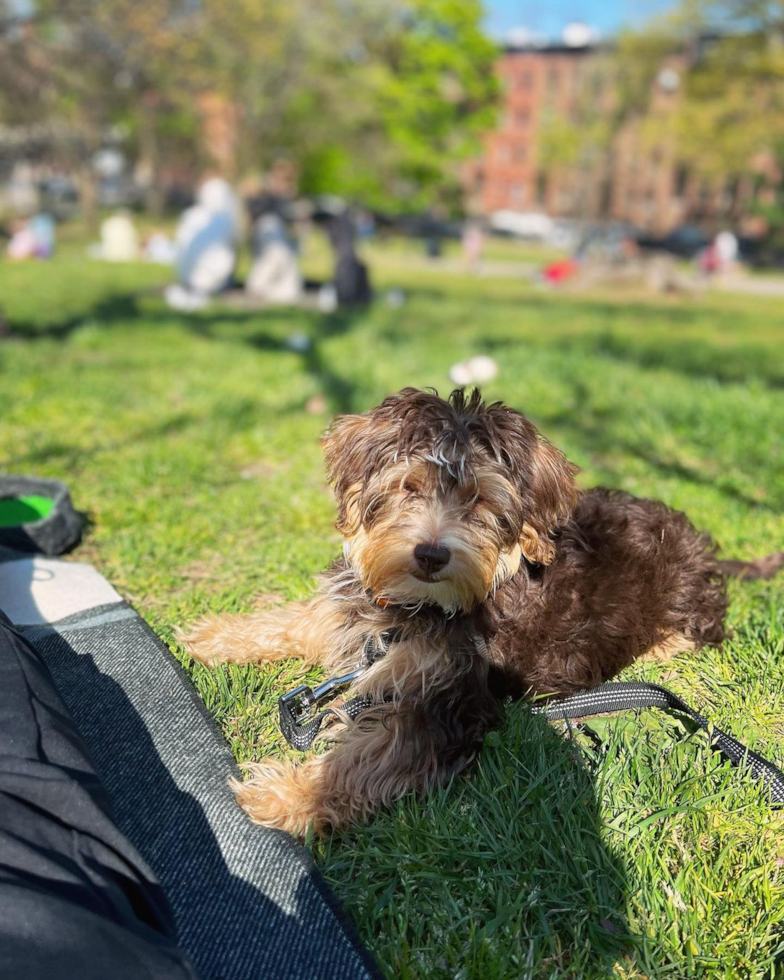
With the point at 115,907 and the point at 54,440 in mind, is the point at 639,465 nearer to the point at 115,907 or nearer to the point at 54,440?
the point at 54,440

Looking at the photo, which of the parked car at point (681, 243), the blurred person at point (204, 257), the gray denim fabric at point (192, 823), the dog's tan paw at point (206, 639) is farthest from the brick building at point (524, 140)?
the gray denim fabric at point (192, 823)

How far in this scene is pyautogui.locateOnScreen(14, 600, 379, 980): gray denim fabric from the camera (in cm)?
228

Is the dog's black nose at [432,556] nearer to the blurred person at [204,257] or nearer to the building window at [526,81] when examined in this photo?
the blurred person at [204,257]

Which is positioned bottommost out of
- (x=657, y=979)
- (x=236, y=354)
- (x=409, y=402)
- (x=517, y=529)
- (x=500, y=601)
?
(x=236, y=354)

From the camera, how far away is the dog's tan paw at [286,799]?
276 cm

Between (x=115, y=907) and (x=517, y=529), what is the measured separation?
5.67ft

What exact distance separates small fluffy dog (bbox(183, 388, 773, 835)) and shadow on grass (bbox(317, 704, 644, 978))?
0.13m

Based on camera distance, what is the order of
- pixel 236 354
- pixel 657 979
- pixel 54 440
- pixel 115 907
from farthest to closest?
pixel 236 354, pixel 54 440, pixel 657 979, pixel 115 907

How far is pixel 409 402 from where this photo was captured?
3.01 m

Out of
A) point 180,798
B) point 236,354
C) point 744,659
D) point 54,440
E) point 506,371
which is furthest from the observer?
point 236,354

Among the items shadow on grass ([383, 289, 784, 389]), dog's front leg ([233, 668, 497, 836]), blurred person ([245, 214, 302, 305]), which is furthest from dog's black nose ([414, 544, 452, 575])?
blurred person ([245, 214, 302, 305])

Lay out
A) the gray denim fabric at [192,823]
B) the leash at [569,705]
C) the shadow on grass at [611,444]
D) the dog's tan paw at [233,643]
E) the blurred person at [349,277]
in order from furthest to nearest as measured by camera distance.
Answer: the blurred person at [349,277] → the shadow on grass at [611,444] → the dog's tan paw at [233,643] → the leash at [569,705] → the gray denim fabric at [192,823]

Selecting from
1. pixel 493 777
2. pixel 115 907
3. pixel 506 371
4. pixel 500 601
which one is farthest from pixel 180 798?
pixel 506 371

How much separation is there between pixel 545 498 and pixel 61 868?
189 cm
